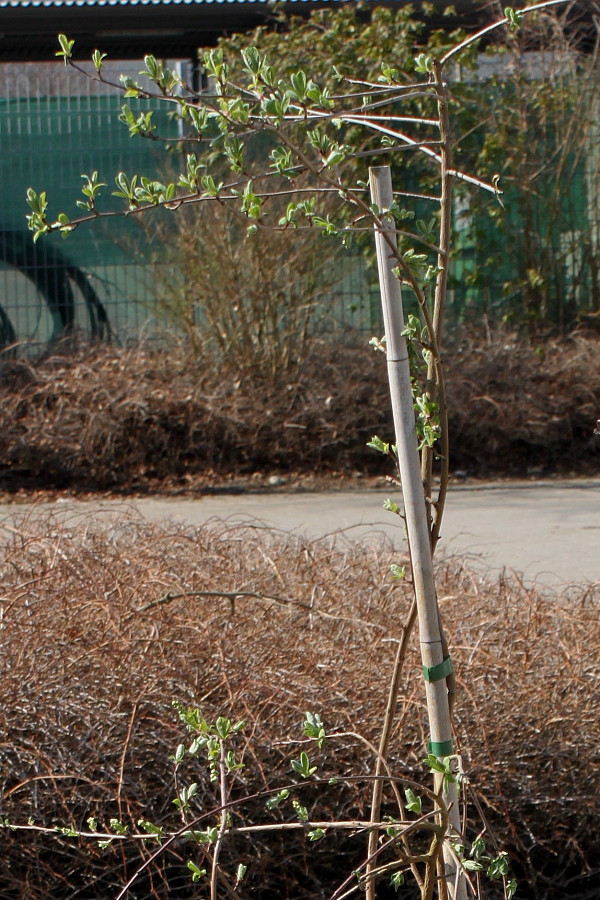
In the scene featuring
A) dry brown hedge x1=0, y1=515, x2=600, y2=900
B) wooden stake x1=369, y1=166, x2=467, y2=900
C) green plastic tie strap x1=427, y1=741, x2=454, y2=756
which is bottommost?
dry brown hedge x1=0, y1=515, x2=600, y2=900

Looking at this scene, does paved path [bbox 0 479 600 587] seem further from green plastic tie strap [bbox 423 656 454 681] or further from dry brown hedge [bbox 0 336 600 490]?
green plastic tie strap [bbox 423 656 454 681]

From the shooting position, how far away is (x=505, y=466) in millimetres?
9047

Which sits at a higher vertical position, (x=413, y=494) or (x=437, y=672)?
(x=413, y=494)

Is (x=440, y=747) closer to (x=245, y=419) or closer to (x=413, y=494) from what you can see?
(x=413, y=494)

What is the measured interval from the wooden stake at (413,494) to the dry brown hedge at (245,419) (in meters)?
6.77

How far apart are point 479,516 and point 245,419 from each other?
2.25m

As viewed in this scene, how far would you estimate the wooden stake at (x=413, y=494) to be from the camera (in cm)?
178

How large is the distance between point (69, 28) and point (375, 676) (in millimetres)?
11413

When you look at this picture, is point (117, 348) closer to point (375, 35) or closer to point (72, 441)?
point (72, 441)

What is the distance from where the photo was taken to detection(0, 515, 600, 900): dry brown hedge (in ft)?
7.94

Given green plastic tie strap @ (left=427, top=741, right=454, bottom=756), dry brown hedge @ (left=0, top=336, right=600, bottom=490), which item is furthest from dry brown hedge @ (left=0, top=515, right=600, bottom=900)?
dry brown hedge @ (left=0, top=336, right=600, bottom=490)

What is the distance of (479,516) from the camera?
287 inches

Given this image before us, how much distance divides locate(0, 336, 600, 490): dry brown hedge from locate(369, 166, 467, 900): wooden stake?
22.2ft

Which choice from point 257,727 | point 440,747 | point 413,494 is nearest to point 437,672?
point 440,747
